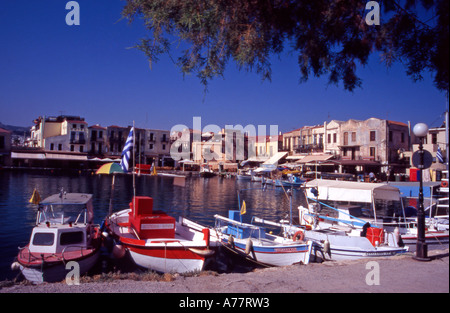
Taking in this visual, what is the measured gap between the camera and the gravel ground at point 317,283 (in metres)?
5.19

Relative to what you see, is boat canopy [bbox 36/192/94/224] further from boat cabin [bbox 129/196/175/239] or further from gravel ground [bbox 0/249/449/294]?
gravel ground [bbox 0/249/449/294]

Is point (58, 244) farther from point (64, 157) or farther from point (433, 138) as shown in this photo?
point (64, 157)

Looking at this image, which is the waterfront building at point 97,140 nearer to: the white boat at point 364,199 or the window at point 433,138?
the window at point 433,138

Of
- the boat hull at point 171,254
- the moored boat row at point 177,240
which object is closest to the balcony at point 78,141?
the moored boat row at point 177,240

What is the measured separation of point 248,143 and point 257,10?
67463 mm

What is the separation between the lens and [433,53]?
5910mm

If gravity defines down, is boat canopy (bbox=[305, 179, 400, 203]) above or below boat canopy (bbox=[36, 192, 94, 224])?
above

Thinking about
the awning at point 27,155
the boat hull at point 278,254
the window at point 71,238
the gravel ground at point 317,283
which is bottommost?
the boat hull at point 278,254

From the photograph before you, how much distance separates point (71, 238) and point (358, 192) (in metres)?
10.6

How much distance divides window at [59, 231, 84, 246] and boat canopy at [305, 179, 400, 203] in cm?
946

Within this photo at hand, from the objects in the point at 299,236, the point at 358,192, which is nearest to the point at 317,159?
Answer: the point at 358,192

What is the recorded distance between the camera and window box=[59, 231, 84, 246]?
1041cm

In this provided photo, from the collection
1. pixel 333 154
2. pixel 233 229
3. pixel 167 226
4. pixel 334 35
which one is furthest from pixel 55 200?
pixel 333 154

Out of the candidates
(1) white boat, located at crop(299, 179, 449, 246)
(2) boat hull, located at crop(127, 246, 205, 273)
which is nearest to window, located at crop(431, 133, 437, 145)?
(1) white boat, located at crop(299, 179, 449, 246)
